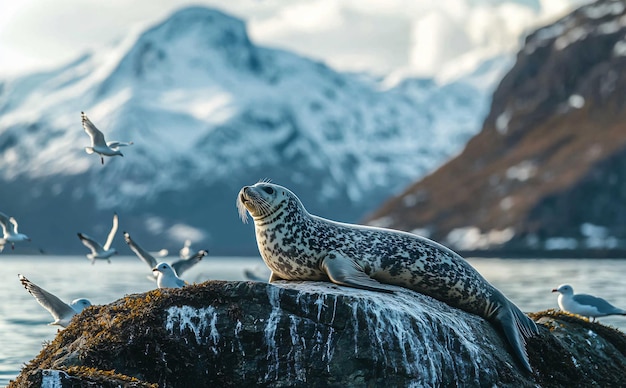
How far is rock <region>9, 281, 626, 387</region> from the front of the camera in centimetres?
1398

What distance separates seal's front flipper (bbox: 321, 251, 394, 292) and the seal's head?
1.27m

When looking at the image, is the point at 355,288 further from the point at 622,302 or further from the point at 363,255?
the point at 622,302

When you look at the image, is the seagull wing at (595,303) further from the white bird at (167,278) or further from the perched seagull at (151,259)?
the white bird at (167,278)

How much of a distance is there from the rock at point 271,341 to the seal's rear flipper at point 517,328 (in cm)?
72

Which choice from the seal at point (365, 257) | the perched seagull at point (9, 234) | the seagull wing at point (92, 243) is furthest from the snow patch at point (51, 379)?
the seagull wing at point (92, 243)

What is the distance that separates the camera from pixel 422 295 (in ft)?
53.7

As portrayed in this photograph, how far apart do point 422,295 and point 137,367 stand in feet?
16.4

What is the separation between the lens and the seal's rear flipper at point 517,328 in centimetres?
1605

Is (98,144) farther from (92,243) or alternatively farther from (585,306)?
(585,306)

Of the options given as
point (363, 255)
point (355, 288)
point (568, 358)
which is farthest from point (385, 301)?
point (568, 358)

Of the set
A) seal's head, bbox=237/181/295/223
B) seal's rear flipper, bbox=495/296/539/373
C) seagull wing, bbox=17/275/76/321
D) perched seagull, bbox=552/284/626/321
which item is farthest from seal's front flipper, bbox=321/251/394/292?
perched seagull, bbox=552/284/626/321

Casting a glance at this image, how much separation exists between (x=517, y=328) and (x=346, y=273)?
3.27 meters

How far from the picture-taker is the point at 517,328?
16.8m

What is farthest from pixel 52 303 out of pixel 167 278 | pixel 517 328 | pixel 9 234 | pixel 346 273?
pixel 9 234
